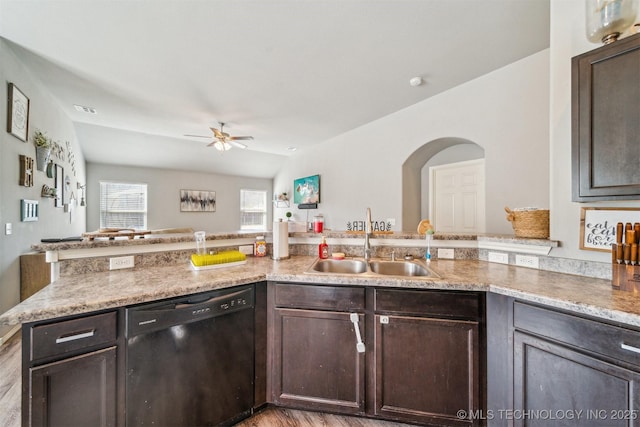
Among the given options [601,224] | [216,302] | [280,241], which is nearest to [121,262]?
[216,302]

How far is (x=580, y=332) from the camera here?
102cm

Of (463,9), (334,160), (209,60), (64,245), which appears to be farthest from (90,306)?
(334,160)

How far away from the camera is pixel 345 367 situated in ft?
4.86

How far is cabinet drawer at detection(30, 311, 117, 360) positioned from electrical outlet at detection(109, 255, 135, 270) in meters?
0.62

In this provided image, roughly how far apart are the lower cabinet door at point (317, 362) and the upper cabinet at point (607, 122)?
1.37 m

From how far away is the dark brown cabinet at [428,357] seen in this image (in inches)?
53.1

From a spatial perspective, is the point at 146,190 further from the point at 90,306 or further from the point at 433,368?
the point at 433,368

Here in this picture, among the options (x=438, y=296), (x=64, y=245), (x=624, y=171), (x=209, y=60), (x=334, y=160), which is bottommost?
(x=438, y=296)

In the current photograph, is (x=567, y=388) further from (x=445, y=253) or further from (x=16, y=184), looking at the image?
(x=16, y=184)

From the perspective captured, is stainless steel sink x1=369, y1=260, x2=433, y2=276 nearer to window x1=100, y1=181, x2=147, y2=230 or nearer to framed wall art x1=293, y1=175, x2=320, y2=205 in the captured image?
framed wall art x1=293, y1=175, x2=320, y2=205

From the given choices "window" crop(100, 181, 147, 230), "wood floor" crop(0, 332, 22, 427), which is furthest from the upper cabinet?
"window" crop(100, 181, 147, 230)

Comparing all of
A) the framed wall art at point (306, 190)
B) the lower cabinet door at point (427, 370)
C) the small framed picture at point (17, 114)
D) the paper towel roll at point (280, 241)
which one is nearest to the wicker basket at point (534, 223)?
the lower cabinet door at point (427, 370)

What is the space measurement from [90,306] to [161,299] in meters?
0.26

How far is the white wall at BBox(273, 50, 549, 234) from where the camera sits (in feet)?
8.05
